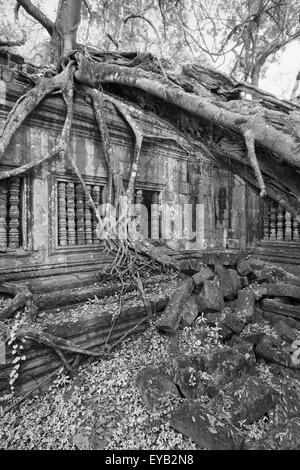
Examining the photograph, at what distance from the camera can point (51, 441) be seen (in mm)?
2078

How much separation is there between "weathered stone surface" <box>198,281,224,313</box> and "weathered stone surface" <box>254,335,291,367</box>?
0.64m

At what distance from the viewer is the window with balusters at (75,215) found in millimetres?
3902

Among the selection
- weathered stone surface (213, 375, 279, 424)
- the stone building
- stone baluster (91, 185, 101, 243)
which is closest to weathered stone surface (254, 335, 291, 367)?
weathered stone surface (213, 375, 279, 424)

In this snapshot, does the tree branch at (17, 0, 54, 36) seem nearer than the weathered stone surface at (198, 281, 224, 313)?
No

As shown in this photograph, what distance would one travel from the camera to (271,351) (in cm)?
264

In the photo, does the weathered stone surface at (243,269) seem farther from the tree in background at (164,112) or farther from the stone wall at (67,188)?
the stone wall at (67,188)

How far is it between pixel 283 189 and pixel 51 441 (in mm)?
2472

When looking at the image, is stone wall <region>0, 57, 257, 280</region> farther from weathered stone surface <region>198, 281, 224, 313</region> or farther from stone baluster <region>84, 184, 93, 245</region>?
weathered stone surface <region>198, 281, 224, 313</region>

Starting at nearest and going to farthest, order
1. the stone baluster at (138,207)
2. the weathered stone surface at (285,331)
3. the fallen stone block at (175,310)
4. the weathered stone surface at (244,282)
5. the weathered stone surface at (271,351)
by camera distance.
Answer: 1. the weathered stone surface at (271,351)
2. the weathered stone surface at (285,331)
3. the fallen stone block at (175,310)
4. the weathered stone surface at (244,282)
5. the stone baluster at (138,207)

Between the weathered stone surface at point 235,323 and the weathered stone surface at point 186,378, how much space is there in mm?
775

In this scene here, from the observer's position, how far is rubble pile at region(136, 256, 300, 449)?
1.96 meters

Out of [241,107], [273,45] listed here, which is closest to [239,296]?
[241,107]

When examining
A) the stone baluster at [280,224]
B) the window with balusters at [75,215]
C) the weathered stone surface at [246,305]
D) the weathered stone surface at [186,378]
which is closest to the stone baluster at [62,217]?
the window with balusters at [75,215]

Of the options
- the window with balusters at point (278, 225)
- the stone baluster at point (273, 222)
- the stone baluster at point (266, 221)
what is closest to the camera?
the window with balusters at point (278, 225)
